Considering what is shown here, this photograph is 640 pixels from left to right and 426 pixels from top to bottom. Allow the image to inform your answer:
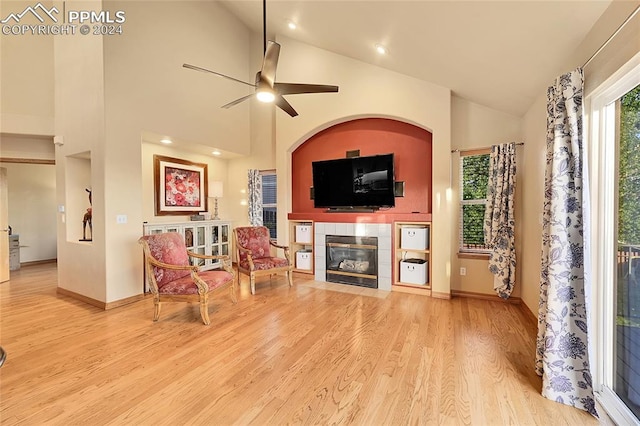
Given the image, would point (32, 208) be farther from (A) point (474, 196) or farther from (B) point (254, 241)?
(A) point (474, 196)

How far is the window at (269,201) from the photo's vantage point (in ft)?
19.8

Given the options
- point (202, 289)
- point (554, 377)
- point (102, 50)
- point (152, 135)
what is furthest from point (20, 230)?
point (554, 377)

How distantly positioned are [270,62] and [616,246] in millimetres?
3005

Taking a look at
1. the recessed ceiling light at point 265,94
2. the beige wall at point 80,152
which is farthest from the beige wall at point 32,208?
the recessed ceiling light at point 265,94

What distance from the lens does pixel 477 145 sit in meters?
3.98

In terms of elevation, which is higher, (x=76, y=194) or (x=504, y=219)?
(x=76, y=194)

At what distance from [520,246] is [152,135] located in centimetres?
556

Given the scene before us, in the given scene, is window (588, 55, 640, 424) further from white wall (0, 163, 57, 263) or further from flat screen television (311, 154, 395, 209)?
white wall (0, 163, 57, 263)

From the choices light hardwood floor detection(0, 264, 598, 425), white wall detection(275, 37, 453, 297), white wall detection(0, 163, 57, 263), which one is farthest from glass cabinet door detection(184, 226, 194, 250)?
white wall detection(0, 163, 57, 263)

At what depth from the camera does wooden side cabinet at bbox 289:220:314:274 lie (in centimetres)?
520

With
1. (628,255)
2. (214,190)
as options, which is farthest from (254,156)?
(628,255)

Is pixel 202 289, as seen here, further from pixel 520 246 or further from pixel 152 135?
pixel 520 246

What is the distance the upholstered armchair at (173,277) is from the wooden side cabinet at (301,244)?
179 centimetres

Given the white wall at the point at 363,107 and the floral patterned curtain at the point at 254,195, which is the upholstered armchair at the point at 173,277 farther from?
the floral patterned curtain at the point at 254,195
